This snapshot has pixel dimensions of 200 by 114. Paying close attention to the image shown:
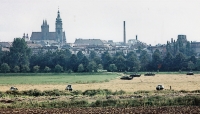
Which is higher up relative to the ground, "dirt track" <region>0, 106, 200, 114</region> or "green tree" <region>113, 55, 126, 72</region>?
"green tree" <region>113, 55, 126, 72</region>

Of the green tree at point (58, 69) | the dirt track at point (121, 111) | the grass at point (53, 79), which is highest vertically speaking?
the green tree at point (58, 69)

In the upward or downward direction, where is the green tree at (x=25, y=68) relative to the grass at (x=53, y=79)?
upward

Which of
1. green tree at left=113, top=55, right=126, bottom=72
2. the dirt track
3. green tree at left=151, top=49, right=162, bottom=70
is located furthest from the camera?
green tree at left=113, top=55, right=126, bottom=72

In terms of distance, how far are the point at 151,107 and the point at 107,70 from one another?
102411 mm

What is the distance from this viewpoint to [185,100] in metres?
49.1

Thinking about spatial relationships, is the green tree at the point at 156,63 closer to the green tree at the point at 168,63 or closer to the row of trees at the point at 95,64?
the row of trees at the point at 95,64

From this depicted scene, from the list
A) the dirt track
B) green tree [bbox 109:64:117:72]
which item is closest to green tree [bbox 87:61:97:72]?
green tree [bbox 109:64:117:72]

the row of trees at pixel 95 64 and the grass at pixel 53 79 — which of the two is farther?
the row of trees at pixel 95 64

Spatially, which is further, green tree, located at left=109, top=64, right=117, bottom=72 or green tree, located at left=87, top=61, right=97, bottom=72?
green tree, located at left=109, top=64, right=117, bottom=72

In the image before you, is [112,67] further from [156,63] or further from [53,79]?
[53,79]

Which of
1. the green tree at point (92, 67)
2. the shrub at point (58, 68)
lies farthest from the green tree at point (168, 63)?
Answer: the shrub at point (58, 68)

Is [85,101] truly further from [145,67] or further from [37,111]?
[145,67]

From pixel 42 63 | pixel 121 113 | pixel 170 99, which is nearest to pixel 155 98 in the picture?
pixel 170 99

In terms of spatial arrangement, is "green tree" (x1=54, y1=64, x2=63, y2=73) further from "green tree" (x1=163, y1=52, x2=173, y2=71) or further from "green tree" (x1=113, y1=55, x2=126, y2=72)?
"green tree" (x1=163, y1=52, x2=173, y2=71)
